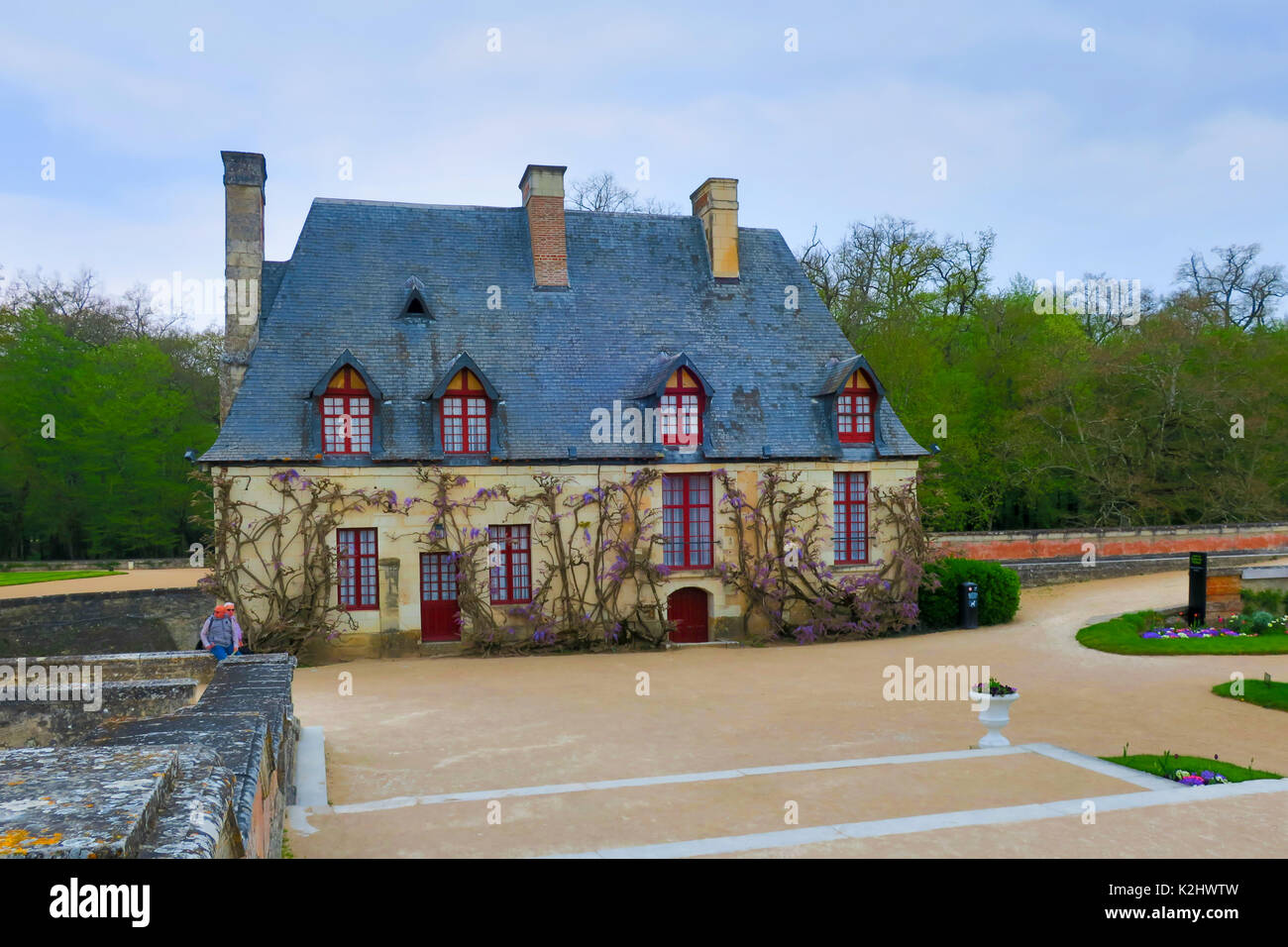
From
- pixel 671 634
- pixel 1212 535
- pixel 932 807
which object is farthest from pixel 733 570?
pixel 1212 535

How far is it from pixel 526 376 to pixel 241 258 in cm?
635

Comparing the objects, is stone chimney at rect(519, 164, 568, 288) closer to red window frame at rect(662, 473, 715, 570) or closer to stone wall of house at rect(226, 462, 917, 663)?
stone wall of house at rect(226, 462, 917, 663)

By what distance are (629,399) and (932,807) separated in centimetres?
1400

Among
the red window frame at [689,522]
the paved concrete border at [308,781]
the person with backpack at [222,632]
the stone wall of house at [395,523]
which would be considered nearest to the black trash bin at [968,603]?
the red window frame at [689,522]

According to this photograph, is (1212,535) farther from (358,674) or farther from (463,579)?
(358,674)

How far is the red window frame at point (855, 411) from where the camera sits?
70.5 feet

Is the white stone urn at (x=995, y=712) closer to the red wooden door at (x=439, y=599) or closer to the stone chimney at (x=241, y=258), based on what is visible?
the red wooden door at (x=439, y=599)

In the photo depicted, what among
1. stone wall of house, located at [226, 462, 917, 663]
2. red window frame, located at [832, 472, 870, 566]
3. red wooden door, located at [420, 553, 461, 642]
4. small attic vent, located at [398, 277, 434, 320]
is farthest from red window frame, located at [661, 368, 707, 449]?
small attic vent, located at [398, 277, 434, 320]

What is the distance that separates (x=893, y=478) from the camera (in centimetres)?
2162

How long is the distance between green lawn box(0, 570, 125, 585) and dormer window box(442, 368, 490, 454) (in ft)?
51.3

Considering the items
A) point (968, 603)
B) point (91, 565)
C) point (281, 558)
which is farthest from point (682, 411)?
point (91, 565)

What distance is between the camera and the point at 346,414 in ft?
62.5

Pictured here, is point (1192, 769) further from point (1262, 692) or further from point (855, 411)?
point (855, 411)

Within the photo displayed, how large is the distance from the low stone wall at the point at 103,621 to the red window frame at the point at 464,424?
832cm
